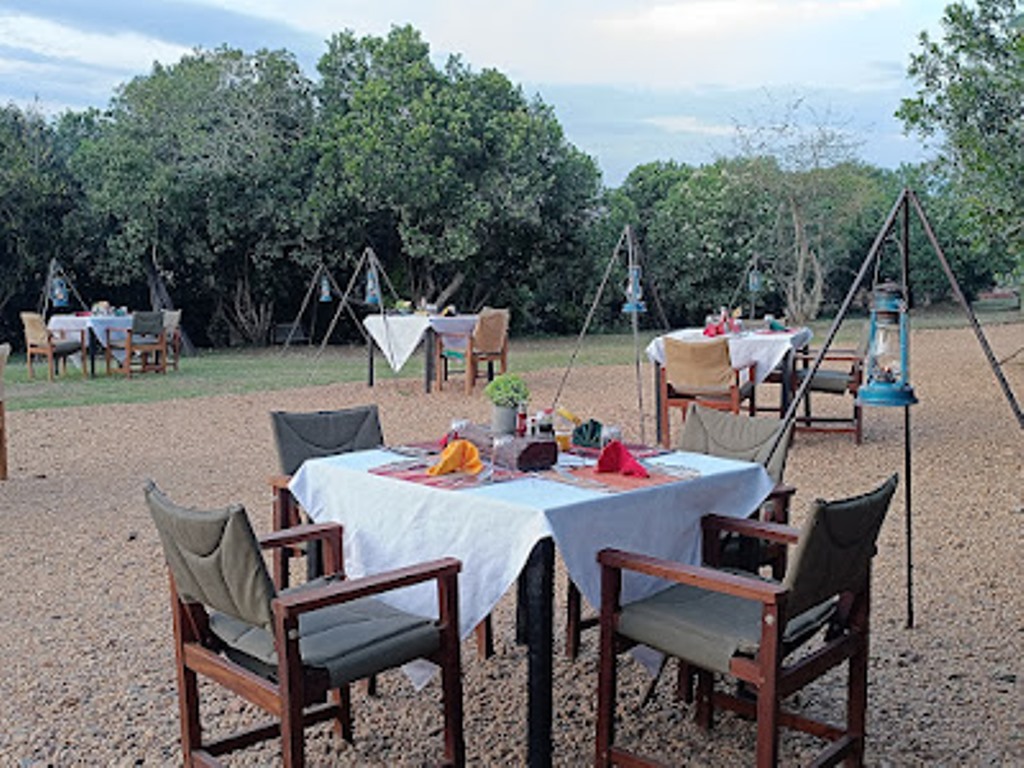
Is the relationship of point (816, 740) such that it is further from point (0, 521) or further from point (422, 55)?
point (422, 55)

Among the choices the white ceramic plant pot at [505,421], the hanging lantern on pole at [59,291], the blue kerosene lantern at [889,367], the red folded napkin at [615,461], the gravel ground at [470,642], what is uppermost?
the hanging lantern on pole at [59,291]

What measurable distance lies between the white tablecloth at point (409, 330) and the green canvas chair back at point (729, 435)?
7.21 m

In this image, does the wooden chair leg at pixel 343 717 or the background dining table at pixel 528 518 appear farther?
the wooden chair leg at pixel 343 717

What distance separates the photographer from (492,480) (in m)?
3.03

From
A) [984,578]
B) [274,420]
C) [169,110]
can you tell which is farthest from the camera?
[169,110]

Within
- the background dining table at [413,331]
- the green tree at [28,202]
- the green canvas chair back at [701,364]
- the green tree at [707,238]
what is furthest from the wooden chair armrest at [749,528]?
Result: the green tree at [707,238]

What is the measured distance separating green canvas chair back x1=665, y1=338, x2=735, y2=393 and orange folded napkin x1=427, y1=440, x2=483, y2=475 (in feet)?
13.8

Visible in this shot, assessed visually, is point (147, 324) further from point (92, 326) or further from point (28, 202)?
point (28, 202)

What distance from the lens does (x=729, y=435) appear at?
12.7 ft

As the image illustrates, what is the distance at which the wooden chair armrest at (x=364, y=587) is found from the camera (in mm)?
2332

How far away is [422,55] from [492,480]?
17.0 meters

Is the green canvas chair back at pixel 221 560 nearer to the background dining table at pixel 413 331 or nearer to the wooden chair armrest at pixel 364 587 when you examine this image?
the wooden chair armrest at pixel 364 587

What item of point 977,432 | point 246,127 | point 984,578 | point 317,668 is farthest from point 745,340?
point 246,127

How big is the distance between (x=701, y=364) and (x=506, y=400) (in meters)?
4.01
